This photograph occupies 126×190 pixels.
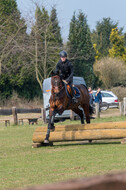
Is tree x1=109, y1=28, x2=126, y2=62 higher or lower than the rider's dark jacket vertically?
higher

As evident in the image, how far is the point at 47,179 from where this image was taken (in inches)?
278

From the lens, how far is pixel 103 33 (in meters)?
100

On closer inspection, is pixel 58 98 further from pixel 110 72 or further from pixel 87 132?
pixel 110 72

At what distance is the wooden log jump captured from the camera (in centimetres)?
1244

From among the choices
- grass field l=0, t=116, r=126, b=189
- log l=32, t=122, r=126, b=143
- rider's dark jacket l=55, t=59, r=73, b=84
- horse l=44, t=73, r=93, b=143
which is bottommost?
grass field l=0, t=116, r=126, b=189

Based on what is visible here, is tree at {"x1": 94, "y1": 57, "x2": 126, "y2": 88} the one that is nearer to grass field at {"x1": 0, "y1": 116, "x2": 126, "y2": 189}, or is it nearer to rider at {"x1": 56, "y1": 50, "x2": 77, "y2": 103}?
rider at {"x1": 56, "y1": 50, "x2": 77, "y2": 103}

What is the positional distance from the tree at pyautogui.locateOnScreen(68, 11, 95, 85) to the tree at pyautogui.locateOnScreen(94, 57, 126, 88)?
175 centimetres

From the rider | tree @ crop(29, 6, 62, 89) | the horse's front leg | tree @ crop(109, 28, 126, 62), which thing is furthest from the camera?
tree @ crop(109, 28, 126, 62)

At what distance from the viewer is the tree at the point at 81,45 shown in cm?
5750

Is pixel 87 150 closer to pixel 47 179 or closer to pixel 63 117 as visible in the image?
pixel 47 179

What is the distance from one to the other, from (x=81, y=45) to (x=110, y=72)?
582cm

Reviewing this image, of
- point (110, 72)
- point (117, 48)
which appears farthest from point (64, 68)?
point (117, 48)

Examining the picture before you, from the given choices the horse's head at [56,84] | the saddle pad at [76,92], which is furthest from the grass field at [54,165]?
the saddle pad at [76,92]

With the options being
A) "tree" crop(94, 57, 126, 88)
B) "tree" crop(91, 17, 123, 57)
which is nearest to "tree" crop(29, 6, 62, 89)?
"tree" crop(94, 57, 126, 88)
